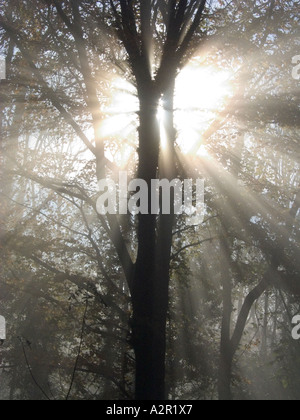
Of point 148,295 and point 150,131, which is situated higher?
point 150,131

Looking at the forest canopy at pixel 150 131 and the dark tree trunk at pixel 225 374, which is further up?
the forest canopy at pixel 150 131

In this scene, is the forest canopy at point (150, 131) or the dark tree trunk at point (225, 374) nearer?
the forest canopy at point (150, 131)

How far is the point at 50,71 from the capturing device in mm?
9883

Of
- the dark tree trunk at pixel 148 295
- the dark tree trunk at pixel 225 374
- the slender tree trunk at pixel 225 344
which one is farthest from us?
the dark tree trunk at pixel 225 374

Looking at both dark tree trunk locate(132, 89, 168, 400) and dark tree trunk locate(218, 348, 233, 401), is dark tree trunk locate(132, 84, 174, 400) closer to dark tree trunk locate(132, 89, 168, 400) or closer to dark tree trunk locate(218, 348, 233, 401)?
dark tree trunk locate(132, 89, 168, 400)

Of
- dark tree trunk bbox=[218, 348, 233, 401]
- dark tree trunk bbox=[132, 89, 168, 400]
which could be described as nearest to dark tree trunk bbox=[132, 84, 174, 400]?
dark tree trunk bbox=[132, 89, 168, 400]

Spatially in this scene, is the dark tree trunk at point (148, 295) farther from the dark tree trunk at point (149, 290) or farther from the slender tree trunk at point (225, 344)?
the slender tree trunk at point (225, 344)

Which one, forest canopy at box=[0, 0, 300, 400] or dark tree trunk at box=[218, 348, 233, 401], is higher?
forest canopy at box=[0, 0, 300, 400]

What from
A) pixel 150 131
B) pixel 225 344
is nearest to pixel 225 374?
pixel 225 344

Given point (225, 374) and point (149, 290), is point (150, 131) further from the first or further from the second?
point (225, 374)

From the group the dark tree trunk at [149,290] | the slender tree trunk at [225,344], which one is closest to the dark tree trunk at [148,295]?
the dark tree trunk at [149,290]

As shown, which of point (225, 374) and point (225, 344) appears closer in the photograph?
point (225, 374)
